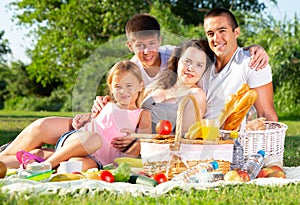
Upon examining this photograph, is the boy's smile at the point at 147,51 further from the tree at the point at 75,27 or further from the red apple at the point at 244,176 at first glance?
the tree at the point at 75,27

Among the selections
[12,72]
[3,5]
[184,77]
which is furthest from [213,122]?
[3,5]

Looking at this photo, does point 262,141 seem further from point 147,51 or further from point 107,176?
point 107,176

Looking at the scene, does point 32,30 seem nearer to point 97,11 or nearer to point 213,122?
point 97,11

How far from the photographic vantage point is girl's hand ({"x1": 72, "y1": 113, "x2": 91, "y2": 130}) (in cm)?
384

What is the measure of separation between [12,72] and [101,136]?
635 inches

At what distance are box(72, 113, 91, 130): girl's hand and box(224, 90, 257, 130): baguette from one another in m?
0.98

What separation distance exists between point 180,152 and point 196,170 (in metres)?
0.15

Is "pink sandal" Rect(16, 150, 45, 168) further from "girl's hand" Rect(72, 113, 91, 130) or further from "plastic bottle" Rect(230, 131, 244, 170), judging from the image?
"plastic bottle" Rect(230, 131, 244, 170)

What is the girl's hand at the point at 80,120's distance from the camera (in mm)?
3839

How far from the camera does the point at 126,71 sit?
362 centimetres

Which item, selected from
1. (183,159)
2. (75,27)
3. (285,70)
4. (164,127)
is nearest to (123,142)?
(164,127)

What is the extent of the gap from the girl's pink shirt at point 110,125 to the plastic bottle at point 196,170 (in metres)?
0.47

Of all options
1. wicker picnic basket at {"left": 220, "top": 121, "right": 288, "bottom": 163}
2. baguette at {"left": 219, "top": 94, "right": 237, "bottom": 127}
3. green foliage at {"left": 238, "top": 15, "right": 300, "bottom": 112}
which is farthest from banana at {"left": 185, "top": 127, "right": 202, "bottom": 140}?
green foliage at {"left": 238, "top": 15, "right": 300, "bottom": 112}

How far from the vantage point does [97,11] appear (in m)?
17.5
